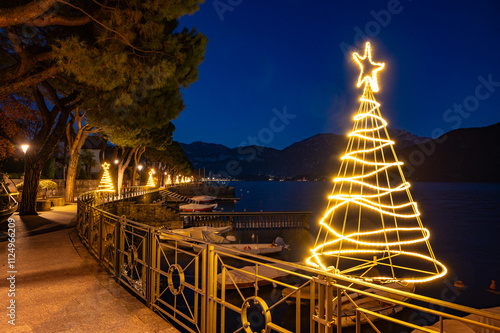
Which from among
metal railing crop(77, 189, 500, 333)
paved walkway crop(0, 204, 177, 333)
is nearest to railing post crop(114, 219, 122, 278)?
metal railing crop(77, 189, 500, 333)

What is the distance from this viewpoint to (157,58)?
9.37m

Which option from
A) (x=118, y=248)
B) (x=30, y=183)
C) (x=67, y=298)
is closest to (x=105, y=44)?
(x=118, y=248)

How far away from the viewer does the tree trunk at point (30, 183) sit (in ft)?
48.1

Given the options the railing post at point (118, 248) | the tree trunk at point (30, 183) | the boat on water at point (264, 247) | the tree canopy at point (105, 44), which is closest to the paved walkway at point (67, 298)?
the railing post at point (118, 248)

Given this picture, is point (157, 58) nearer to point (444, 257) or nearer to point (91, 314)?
point (91, 314)

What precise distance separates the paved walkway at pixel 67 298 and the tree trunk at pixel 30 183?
23.6ft

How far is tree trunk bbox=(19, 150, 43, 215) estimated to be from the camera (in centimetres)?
1465

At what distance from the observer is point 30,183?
15.0 meters

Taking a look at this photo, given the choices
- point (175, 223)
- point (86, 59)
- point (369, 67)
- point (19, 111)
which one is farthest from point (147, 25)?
point (175, 223)

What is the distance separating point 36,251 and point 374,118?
9453 mm

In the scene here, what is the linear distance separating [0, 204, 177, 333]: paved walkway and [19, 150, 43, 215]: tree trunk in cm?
721

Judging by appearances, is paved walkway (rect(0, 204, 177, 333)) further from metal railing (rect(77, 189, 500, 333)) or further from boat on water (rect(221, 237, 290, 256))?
boat on water (rect(221, 237, 290, 256))

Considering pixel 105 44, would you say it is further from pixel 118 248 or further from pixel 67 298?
pixel 67 298

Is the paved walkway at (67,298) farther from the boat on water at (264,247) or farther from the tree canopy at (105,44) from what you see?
the boat on water at (264,247)
